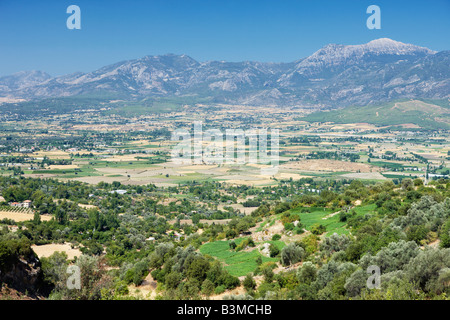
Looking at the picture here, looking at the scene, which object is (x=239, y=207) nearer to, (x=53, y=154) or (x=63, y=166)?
(x=63, y=166)

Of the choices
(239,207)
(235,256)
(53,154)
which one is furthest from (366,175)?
(53,154)

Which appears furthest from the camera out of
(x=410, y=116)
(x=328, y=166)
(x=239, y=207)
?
(x=410, y=116)

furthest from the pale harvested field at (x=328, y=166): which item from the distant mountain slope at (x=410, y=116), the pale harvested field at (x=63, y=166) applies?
the distant mountain slope at (x=410, y=116)

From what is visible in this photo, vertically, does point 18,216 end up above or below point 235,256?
below

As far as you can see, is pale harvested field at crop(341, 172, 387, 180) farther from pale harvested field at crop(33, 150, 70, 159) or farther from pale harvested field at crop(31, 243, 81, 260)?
pale harvested field at crop(33, 150, 70, 159)

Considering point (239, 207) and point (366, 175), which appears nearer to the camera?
point (239, 207)

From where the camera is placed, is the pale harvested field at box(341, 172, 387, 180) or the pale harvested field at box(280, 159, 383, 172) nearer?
the pale harvested field at box(341, 172, 387, 180)

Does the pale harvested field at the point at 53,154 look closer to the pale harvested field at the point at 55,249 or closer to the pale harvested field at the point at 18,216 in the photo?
the pale harvested field at the point at 18,216

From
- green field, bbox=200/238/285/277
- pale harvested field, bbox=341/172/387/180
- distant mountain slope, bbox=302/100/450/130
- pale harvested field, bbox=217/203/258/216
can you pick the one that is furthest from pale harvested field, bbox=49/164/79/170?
distant mountain slope, bbox=302/100/450/130

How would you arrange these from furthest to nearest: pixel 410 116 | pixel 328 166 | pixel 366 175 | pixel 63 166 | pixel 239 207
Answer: pixel 410 116
pixel 328 166
pixel 63 166
pixel 366 175
pixel 239 207

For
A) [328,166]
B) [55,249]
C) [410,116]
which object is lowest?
[55,249]

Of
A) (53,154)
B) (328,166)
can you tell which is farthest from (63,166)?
(328,166)

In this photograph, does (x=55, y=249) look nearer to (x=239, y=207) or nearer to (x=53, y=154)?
(x=239, y=207)
